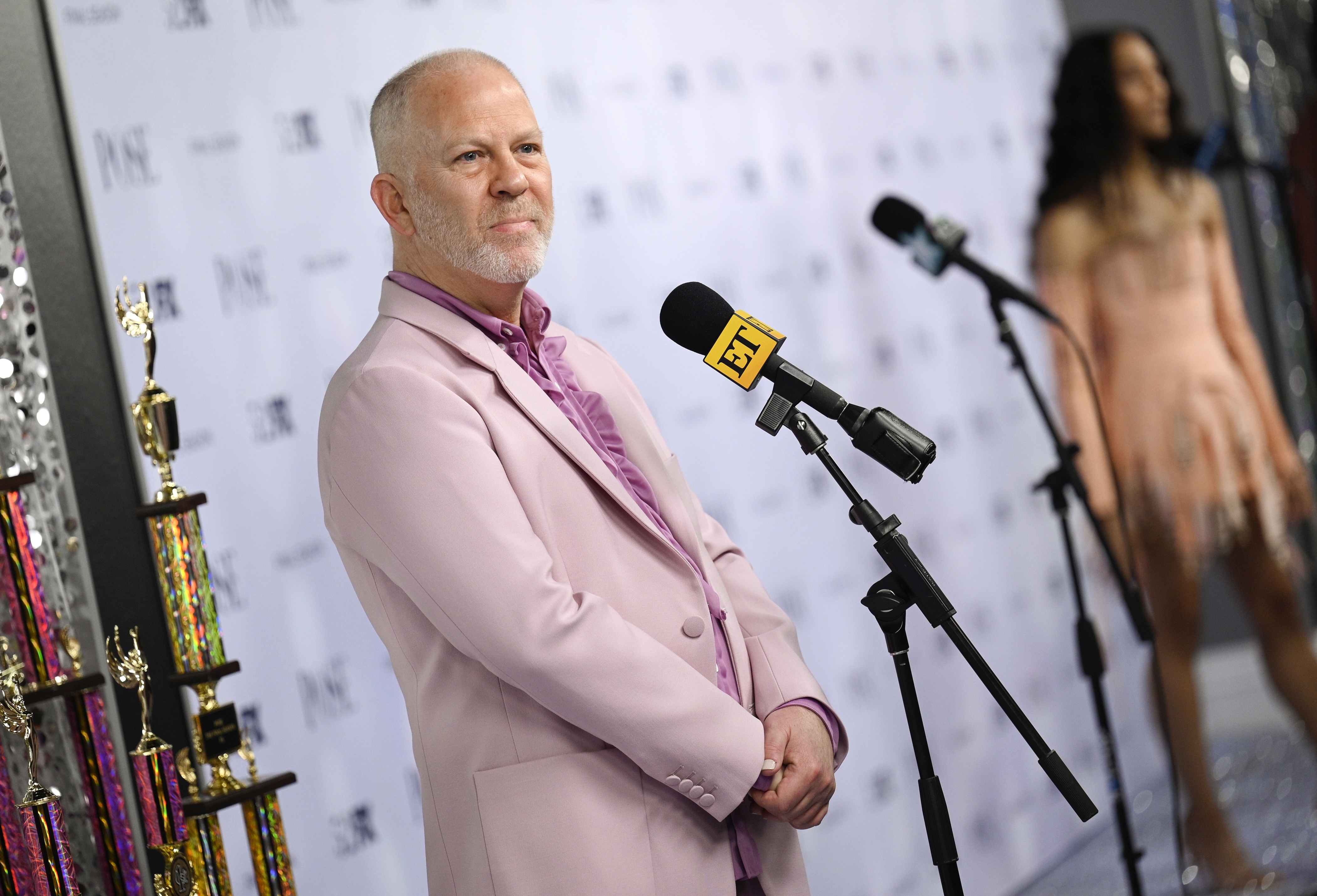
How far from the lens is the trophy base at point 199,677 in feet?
5.67

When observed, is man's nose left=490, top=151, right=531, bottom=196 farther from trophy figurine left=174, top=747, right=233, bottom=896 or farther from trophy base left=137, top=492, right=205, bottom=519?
trophy figurine left=174, top=747, right=233, bottom=896

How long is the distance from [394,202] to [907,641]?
3.13ft

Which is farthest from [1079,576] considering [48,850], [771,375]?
[48,850]

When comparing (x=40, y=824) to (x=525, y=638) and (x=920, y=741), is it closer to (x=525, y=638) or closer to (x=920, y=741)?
(x=525, y=638)

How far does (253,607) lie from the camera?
210 cm

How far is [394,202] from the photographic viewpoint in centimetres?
181

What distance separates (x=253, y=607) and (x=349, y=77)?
3.29 feet

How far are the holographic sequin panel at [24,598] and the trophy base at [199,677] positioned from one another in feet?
0.65

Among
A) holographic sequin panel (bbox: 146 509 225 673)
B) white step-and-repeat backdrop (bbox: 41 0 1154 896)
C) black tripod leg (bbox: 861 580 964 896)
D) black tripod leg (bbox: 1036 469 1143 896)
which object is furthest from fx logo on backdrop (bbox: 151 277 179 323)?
black tripod leg (bbox: 1036 469 1143 896)

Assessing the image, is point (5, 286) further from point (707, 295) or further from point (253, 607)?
point (707, 295)

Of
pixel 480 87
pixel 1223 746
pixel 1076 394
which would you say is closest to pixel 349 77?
pixel 480 87

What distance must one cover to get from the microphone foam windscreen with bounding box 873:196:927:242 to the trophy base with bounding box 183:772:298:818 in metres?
1.75

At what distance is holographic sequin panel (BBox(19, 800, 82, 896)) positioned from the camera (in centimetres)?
163

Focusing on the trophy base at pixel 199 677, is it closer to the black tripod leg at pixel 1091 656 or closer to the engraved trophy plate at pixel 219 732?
the engraved trophy plate at pixel 219 732
